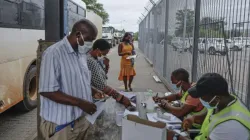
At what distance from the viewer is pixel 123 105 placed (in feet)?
10.2

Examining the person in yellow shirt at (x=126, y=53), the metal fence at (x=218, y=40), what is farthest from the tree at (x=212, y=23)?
the person in yellow shirt at (x=126, y=53)

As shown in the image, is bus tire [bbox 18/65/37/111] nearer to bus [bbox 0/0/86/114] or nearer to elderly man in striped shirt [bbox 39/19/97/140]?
bus [bbox 0/0/86/114]

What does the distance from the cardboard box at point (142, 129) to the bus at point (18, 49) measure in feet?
7.19

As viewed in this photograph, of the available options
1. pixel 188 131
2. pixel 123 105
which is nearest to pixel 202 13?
pixel 123 105

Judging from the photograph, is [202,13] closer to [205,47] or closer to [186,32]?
[205,47]

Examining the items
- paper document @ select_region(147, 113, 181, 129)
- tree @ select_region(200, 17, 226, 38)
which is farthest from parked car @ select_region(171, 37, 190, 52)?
paper document @ select_region(147, 113, 181, 129)

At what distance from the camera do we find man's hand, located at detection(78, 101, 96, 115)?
6.81 ft

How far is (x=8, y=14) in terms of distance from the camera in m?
4.66

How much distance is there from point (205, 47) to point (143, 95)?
1.15 metres

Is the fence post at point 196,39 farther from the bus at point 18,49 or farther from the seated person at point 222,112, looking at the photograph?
the seated person at point 222,112

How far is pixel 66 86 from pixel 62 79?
0.06 m

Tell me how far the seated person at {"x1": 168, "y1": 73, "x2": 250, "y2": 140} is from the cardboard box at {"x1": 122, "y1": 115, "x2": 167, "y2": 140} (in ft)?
0.63

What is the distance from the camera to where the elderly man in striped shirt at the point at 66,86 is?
1999 mm

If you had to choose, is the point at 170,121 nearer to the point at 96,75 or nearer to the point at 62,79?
the point at 96,75
